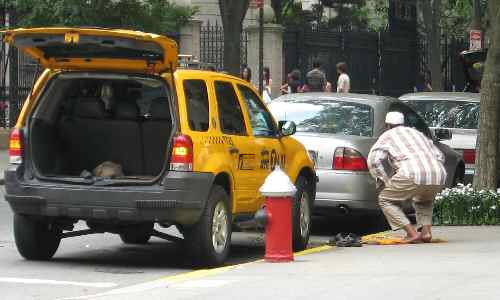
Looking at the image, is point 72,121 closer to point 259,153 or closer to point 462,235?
point 259,153

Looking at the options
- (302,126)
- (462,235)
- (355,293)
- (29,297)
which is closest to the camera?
(355,293)

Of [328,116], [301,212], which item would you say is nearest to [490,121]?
[328,116]

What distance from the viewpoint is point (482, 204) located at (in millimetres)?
14977

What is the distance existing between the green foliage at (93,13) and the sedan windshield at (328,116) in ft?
38.0

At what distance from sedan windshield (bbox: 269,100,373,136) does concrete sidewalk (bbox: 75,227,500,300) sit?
9.19ft

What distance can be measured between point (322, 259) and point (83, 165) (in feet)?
8.62

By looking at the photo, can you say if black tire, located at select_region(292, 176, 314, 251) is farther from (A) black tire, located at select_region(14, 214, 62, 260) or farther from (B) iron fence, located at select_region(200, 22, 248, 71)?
(B) iron fence, located at select_region(200, 22, 248, 71)

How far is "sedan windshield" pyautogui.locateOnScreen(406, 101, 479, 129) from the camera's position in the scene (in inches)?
768

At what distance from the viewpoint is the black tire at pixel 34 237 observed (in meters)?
11.6

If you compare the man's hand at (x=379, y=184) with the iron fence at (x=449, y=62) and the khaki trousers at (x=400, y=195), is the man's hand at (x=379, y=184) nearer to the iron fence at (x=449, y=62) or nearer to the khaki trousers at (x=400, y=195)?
the khaki trousers at (x=400, y=195)

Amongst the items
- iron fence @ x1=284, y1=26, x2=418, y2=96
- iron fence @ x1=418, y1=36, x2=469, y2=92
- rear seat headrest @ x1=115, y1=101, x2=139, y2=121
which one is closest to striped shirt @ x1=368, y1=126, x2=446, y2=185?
rear seat headrest @ x1=115, y1=101, x2=139, y2=121

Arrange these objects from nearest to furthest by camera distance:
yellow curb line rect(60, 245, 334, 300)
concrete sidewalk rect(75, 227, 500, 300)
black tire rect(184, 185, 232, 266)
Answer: concrete sidewalk rect(75, 227, 500, 300) → yellow curb line rect(60, 245, 334, 300) → black tire rect(184, 185, 232, 266)

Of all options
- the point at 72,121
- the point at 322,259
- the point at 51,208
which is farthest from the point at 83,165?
the point at 322,259

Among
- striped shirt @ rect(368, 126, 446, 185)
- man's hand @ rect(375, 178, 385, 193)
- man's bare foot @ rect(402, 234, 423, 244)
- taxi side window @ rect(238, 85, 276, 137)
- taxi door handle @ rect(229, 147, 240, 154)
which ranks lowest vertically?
man's bare foot @ rect(402, 234, 423, 244)
